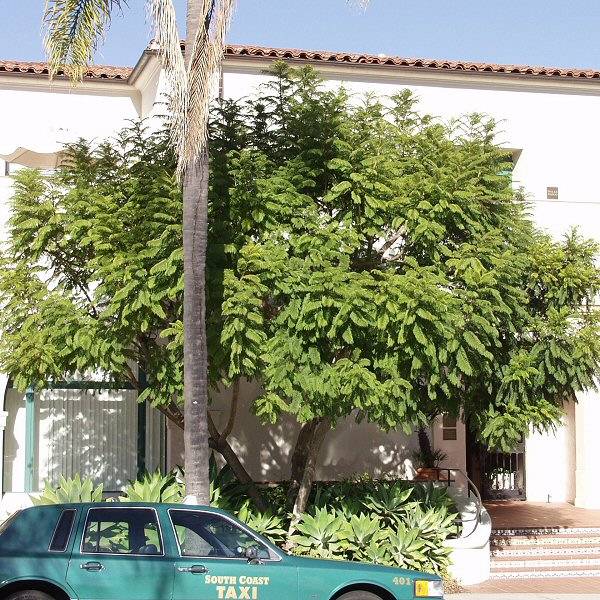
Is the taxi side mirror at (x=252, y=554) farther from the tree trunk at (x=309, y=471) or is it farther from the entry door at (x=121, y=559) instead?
the tree trunk at (x=309, y=471)

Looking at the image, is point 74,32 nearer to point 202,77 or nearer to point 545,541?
point 202,77

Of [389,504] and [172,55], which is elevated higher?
[172,55]

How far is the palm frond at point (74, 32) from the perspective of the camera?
12.0m

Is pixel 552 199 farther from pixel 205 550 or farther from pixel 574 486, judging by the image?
pixel 205 550

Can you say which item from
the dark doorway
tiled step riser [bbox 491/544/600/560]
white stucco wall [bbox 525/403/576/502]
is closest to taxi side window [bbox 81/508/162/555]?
tiled step riser [bbox 491/544/600/560]

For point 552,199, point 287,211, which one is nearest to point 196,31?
point 287,211

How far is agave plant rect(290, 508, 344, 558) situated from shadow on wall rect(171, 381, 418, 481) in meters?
3.89

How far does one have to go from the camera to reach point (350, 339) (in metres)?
12.5

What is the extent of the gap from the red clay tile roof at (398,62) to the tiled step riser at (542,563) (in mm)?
9404

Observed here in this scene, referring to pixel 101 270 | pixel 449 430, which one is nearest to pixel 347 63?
pixel 449 430

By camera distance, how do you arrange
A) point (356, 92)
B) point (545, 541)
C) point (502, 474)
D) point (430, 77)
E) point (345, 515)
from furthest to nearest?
point (502, 474) → point (430, 77) → point (356, 92) → point (545, 541) → point (345, 515)

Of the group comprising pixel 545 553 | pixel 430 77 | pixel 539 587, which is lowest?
pixel 539 587

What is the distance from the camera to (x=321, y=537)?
1387 centimetres

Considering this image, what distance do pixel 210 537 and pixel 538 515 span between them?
11606 mm
